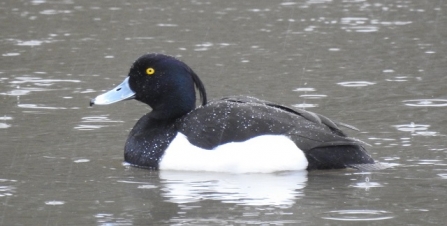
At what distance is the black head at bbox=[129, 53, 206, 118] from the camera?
370 inches

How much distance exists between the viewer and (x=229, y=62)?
1494cm

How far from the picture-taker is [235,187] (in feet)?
26.9

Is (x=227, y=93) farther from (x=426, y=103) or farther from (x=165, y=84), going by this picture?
(x=165, y=84)

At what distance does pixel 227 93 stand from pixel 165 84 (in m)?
3.30

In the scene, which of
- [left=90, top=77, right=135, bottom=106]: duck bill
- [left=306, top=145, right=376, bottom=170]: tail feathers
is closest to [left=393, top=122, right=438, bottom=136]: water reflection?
[left=306, top=145, right=376, bottom=170]: tail feathers

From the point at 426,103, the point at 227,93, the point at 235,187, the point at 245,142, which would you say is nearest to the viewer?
the point at 235,187

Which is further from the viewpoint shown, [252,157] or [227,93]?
[227,93]

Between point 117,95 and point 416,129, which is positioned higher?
point 117,95

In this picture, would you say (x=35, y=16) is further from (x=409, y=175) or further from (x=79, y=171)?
(x=409, y=175)

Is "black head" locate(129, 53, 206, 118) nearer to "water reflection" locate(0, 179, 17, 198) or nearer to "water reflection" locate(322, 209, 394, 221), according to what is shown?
"water reflection" locate(0, 179, 17, 198)

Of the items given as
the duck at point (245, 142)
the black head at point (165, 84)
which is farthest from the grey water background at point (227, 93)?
the black head at point (165, 84)

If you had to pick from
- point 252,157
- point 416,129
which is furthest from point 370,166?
point 416,129

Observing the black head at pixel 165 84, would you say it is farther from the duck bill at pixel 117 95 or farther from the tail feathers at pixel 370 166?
the tail feathers at pixel 370 166

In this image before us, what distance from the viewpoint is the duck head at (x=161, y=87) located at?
30.9 ft
